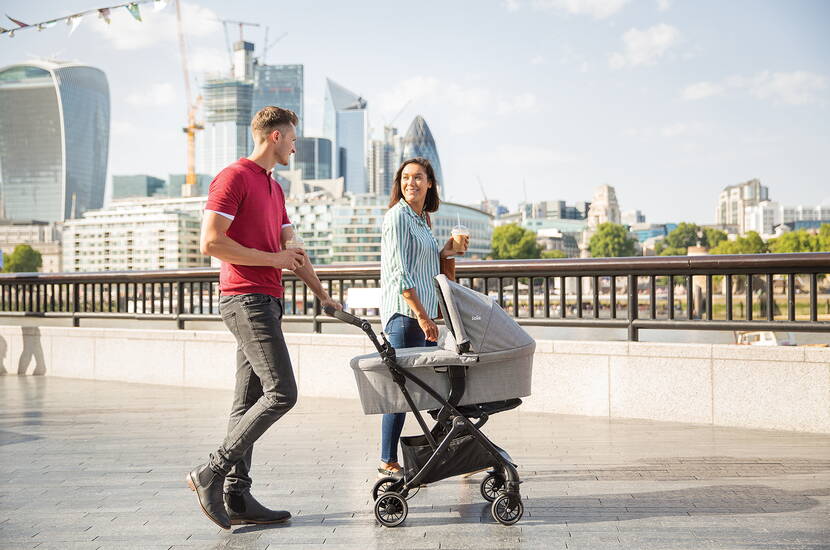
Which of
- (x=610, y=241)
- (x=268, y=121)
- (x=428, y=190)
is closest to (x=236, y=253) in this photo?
(x=268, y=121)

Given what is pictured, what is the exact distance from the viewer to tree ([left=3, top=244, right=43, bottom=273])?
14988 centimetres

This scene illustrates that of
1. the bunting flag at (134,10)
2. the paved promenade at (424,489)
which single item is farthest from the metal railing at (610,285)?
the bunting flag at (134,10)

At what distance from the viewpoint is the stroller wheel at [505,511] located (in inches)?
152

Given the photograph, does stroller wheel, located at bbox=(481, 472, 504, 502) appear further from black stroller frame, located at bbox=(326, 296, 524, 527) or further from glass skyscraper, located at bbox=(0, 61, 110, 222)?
glass skyscraper, located at bbox=(0, 61, 110, 222)

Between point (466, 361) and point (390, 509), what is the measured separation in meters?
0.82

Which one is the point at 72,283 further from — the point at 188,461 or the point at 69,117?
the point at 69,117

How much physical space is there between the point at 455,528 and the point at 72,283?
29.2 feet

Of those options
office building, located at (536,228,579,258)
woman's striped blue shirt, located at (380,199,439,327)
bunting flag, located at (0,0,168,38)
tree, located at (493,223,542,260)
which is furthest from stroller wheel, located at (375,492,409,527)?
office building, located at (536,228,579,258)

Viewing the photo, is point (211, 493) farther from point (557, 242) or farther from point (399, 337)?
point (557, 242)

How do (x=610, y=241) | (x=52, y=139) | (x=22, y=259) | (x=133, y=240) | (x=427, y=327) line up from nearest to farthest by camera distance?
(x=427, y=327) → (x=610, y=241) → (x=22, y=259) → (x=133, y=240) → (x=52, y=139)

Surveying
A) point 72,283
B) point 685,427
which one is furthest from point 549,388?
Result: point 72,283

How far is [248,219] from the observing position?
3830mm

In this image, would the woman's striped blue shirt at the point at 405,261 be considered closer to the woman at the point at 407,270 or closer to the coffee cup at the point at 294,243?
the woman at the point at 407,270

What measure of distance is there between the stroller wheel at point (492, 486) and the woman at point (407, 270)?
23.4 inches
